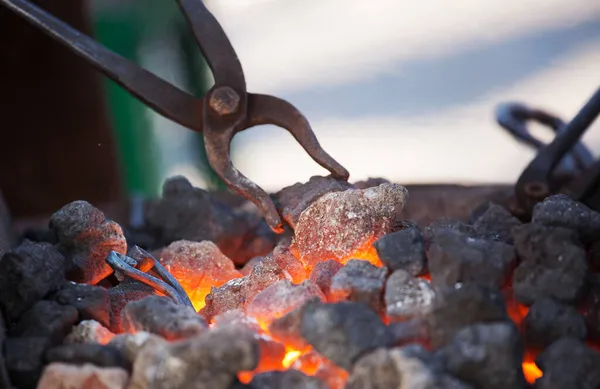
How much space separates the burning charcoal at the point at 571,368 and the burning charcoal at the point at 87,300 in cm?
42

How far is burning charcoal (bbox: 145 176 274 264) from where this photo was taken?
1145 mm

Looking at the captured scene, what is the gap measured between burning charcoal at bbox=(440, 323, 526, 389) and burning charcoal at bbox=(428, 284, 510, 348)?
0.08ft

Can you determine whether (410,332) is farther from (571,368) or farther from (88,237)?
(88,237)

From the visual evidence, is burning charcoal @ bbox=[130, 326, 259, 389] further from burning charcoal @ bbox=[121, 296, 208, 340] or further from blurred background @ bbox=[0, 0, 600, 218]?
blurred background @ bbox=[0, 0, 600, 218]

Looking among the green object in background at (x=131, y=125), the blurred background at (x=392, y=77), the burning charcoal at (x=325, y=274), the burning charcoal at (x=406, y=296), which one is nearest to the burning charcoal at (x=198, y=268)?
the burning charcoal at (x=325, y=274)

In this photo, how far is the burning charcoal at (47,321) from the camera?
0.68 meters

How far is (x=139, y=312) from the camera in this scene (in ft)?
2.19

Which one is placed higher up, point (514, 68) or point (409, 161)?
point (514, 68)

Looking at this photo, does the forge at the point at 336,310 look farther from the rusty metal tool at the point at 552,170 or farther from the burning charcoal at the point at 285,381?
the rusty metal tool at the point at 552,170

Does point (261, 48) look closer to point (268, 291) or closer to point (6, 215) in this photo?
point (6, 215)

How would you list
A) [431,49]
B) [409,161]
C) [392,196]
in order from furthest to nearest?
1. [431,49]
2. [409,161]
3. [392,196]

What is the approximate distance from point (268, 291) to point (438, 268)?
17 cm

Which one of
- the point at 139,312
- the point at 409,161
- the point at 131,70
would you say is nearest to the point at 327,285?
the point at 139,312

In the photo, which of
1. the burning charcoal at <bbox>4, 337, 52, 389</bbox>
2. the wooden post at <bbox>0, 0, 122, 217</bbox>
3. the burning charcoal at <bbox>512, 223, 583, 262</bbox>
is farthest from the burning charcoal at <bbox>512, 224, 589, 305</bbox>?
the wooden post at <bbox>0, 0, 122, 217</bbox>
